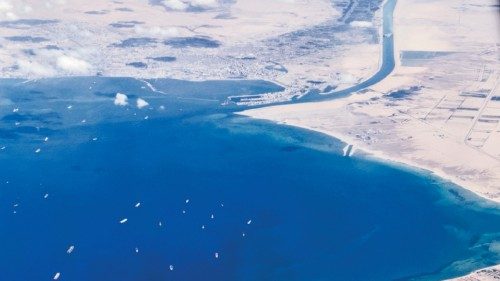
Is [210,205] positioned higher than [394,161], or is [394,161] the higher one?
[394,161]

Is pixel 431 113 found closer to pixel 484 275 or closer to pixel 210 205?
pixel 484 275

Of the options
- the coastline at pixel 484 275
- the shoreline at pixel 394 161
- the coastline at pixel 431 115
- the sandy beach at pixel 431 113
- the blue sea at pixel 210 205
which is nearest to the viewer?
the coastline at pixel 484 275

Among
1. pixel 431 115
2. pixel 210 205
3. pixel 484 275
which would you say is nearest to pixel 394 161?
pixel 431 115

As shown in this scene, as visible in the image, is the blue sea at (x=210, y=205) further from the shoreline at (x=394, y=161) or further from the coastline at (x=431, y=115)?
the coastline at (x=431, y=115)

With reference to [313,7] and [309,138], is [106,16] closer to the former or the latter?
[313,7]

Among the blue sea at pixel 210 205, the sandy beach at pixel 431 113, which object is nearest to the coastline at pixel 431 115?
the sandy beach at pixel 431 113

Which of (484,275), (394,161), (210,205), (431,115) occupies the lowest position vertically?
(210,205)

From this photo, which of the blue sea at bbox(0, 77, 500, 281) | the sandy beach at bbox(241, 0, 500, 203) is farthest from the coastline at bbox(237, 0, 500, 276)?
the blue sea at bbox(0, 77, 500, 281)

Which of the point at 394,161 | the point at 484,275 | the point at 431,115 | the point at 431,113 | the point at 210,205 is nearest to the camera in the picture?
the point at 484,275

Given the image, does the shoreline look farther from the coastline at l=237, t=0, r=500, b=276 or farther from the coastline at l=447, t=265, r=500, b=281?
the coastline at l=447, t=265, r=500, b=281

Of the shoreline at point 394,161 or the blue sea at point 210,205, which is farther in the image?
the shoreline at point 394,161
